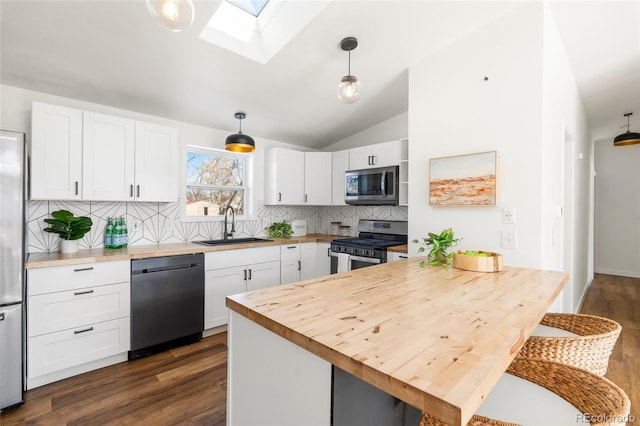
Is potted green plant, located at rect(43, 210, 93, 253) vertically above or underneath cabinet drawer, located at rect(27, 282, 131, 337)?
above

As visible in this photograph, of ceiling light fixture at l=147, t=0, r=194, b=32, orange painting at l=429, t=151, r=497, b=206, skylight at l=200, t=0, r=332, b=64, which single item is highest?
skylight at l=200, t=0, r=332, b=64

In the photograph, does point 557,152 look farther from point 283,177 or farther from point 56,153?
Answer: point 56,153

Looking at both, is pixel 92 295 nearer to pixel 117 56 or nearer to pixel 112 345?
pixel 112 345

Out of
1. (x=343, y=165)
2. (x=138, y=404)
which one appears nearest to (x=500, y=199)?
(x=343, y=165)

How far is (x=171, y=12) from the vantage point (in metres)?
1.20

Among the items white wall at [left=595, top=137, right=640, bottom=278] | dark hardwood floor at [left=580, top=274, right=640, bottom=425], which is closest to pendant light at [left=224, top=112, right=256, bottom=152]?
dark hardwood floor at [left=580, top=274, right=640, bottom=425]

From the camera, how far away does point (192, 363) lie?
250cm

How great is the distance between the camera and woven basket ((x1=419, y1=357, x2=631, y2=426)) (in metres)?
0.75

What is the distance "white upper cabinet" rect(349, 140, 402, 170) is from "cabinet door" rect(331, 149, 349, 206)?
113 millimetres

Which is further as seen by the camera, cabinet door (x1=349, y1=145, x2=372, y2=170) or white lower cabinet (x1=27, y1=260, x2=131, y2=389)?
cabinet door (x1=349, y1=145, x2=372, y2=170)

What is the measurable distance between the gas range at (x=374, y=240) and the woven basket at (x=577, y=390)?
208 centimetres

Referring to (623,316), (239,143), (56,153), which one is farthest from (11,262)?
(623,316)

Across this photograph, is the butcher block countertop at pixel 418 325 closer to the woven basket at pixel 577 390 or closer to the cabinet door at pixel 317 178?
the woven basket at pixel 577 390

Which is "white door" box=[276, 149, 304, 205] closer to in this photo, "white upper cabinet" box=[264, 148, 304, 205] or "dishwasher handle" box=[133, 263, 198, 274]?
"white upper cabinet" box=[264, 148, 304, 205]
